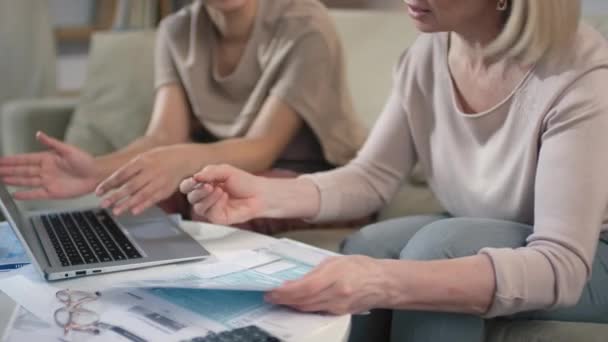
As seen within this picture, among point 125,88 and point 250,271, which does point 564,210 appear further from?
point 125,88

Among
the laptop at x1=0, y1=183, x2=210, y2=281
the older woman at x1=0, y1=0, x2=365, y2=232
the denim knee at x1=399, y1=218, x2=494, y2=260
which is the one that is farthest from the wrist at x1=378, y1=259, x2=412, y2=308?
the older woman at x1=0, y1=0, x2=365, y2=232

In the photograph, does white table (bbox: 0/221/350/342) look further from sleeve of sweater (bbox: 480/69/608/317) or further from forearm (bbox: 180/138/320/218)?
sleeve of sweater (bbox: 480/69/608/317)

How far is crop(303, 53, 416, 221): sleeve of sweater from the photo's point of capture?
51.1 inches

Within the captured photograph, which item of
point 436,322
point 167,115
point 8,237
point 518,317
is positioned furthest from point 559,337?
point 167,115

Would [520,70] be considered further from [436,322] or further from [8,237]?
[8,237]

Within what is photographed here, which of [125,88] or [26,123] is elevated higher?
[125,88]

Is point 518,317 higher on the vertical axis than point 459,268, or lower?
lower

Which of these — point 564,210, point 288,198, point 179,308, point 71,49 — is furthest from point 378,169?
point 71,49

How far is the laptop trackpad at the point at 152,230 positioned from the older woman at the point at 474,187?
0.26ft

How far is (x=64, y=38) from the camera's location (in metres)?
3.38

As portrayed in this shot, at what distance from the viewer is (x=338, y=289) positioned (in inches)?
34.4

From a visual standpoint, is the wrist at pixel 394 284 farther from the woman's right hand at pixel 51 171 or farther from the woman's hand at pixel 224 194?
the woman's right hand at pixel 51 171

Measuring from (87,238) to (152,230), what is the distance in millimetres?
101

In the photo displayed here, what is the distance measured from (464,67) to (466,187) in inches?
7.3
